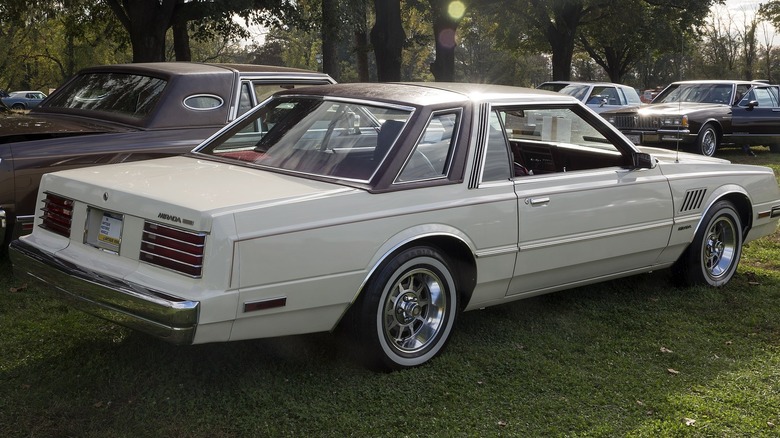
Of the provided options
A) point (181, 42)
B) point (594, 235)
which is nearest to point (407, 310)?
point (594, 235)

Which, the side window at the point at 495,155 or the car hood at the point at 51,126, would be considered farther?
the car hood at the point at 51,126

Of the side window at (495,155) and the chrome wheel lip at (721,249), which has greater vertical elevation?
the side window at (495,155)

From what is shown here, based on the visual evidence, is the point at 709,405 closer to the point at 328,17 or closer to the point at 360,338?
the point at 360,338

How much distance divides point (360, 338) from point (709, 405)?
172 cm

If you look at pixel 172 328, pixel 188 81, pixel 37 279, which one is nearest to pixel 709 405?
pixel 172 328

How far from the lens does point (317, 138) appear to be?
4703 mm

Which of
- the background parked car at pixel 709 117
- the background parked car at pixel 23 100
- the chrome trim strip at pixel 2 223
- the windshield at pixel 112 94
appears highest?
the background parked car at pixel 709 117

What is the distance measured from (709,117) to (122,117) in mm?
12532

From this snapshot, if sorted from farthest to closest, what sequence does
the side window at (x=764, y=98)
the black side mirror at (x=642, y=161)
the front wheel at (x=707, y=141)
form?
the side window at (x=764, y=98), the front wheel at (x=707, y=141), the black side mirror at (x=642, y=161)

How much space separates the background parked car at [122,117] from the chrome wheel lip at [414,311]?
2.63 meters

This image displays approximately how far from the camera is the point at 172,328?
3.58 metres

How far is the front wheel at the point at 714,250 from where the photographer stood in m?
5.97

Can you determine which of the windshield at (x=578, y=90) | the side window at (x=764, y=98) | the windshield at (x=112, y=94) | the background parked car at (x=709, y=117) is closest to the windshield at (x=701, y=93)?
the background parked car at (x=709, y=117)

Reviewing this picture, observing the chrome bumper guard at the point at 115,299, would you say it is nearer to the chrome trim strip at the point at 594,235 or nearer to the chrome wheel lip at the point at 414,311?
the chrome wheel lip at the point at 414,311
